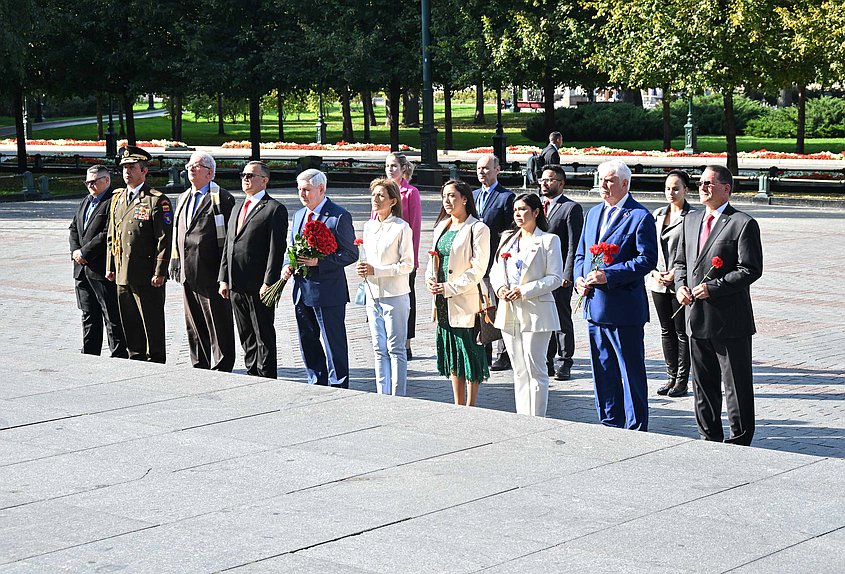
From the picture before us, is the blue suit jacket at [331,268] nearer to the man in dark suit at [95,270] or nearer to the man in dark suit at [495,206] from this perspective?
the man in dark suit at [495,206]

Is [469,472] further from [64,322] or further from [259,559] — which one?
[64,322]

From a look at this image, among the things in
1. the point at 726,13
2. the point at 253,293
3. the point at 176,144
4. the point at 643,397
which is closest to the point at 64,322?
the point at 253,293

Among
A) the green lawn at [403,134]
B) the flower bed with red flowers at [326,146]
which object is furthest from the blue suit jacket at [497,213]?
the flower bed with red flowers at [326,146]

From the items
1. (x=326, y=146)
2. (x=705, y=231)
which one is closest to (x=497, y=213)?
(x=705, y=231)

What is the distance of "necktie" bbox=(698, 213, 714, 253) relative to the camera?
26.0 feet

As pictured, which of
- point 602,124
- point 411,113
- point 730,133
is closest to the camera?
point 730,133

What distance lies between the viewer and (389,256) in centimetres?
930

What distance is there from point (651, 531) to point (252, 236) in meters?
5.10

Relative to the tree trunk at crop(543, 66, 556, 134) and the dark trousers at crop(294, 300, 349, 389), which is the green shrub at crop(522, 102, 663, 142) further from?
the dark trousers at crop(294, 300, 349, 389)

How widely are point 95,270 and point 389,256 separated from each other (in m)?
3.11

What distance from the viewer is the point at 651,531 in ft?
18.4

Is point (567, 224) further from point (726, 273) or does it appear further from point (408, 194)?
point (726, 273)

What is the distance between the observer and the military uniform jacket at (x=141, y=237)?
34.4 feet

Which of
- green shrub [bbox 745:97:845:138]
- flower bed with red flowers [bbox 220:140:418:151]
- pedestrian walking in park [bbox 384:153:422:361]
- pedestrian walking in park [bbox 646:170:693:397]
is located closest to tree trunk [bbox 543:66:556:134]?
flower bed with red flowers [bbox 220:140:418:151]
